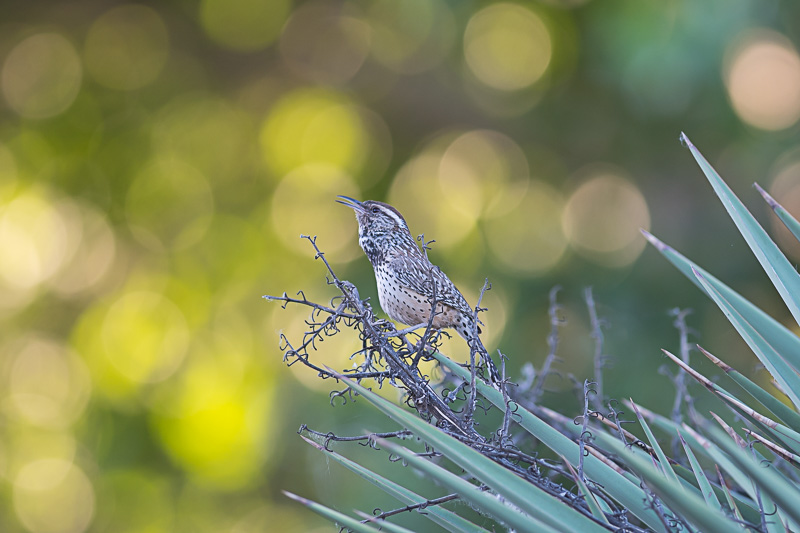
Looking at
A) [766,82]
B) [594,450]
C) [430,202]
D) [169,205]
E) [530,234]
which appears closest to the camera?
[594,450]

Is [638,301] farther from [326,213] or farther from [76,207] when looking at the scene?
[76,207]

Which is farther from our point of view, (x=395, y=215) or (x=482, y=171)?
(x=482, y=171)

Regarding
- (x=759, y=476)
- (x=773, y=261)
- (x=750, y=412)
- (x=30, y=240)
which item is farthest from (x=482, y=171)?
(x=759, y=476)

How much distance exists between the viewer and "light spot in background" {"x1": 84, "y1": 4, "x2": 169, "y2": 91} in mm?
5957

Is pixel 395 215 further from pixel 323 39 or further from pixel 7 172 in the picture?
pixel 7 172

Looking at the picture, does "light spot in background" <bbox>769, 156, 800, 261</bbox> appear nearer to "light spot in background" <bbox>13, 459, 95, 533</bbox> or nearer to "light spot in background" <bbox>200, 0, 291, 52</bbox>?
"light spot in background" <bbox>200, 0, 291, 52</bbox>

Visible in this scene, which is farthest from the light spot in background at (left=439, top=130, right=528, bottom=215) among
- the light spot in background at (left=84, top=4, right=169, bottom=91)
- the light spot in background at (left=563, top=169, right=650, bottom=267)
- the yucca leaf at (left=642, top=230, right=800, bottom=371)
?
the yucca leaf at (left=642, top=230, right=800, bottom=371)

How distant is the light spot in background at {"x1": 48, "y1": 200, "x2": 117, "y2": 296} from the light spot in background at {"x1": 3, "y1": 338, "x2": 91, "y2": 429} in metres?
0.44

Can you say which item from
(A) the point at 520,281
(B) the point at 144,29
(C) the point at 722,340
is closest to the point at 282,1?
(B) the point at 144,29

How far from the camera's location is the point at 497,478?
2.64ft

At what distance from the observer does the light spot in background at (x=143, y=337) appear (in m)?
5.29

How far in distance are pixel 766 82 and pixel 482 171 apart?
69.1 inches

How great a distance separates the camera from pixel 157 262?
5914 millimetres

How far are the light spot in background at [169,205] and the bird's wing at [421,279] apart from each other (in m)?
4.06
